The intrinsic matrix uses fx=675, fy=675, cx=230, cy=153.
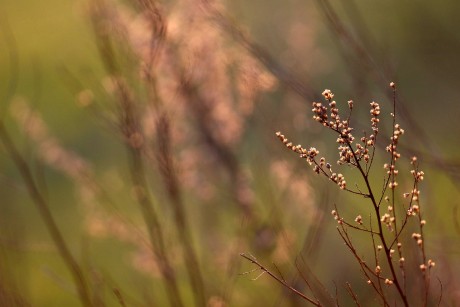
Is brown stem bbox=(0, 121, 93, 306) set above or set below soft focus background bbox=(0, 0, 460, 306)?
below

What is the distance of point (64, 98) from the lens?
16.4 meters

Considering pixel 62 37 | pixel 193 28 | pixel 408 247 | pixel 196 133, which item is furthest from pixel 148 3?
pixel 62 37

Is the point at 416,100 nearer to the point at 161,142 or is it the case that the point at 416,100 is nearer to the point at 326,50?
the point at 326,50

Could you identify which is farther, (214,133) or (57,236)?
(214,133)

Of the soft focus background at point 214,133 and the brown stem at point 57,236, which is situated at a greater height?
the soft focus background at point 214,133

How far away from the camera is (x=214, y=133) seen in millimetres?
5789

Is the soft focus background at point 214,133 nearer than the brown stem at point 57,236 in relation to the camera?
No

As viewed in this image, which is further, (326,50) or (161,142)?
(326,50)

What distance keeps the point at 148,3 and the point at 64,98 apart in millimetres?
14264

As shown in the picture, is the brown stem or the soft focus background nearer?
the brown stem

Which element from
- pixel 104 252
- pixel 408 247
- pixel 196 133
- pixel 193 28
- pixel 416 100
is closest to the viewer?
pixel 408 247

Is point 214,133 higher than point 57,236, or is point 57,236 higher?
point 214,133

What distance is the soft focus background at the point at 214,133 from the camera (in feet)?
10.4

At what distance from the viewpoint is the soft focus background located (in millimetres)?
3162
